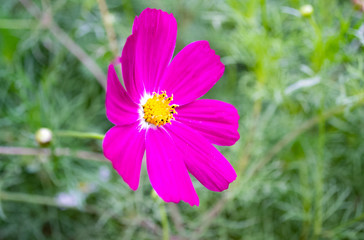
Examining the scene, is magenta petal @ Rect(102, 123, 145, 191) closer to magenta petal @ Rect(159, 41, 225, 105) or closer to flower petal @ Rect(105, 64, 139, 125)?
flower petal @ Rect(105, 64, 139, 125)

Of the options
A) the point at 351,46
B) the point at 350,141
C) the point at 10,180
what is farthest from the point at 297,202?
the point at 10,180

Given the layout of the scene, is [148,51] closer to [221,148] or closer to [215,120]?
[215,120]

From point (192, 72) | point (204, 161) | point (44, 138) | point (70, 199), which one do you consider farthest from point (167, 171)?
point (70, 199)

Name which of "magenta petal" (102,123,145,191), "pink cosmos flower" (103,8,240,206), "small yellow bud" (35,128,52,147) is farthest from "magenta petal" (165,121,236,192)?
"small yellow bud" (35,128,52,147)

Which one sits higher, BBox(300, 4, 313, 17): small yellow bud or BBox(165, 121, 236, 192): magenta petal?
BBox(300, 4, 313, 17): small yellow bud

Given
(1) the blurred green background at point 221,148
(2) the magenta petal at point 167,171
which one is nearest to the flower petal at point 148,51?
(2) the magenta petal at point 167,171

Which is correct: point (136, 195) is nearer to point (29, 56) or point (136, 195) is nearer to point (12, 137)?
point (12, 137)

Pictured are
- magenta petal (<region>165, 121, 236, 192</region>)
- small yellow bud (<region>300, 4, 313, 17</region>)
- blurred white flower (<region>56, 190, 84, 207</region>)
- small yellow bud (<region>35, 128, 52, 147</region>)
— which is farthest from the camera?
blurred white flower (<region>56, 190, 84, 207</region>)
